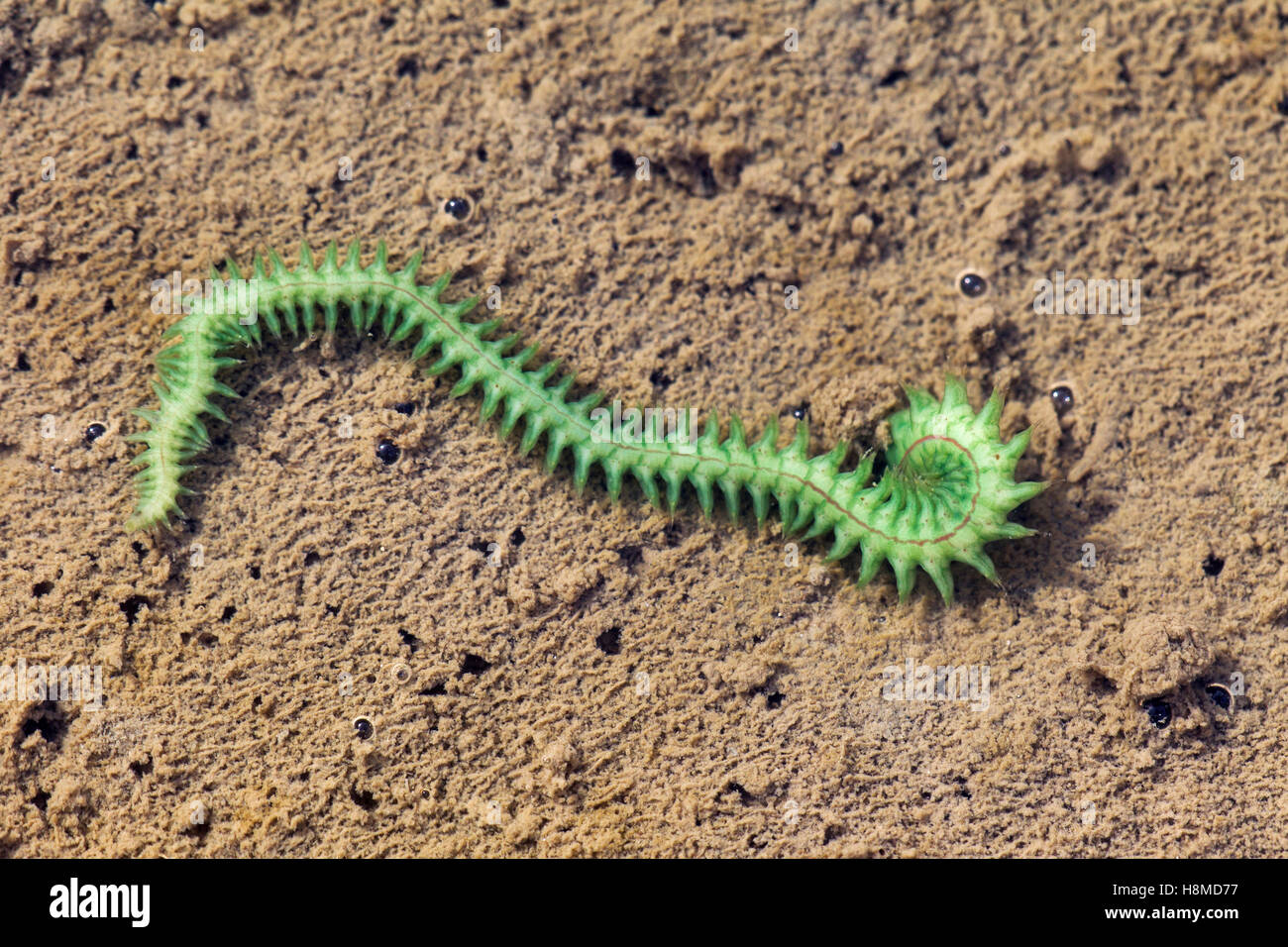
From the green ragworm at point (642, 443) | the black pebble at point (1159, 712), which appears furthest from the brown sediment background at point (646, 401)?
the green ragworm at point (642, 443)

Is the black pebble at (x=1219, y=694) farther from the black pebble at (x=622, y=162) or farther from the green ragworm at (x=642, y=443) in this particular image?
the black pebble at (x=622, y=162)

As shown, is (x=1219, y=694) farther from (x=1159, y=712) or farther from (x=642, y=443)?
(x=642, y=443)

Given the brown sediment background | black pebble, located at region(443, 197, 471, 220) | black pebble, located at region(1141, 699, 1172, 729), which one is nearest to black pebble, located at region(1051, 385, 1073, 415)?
the brown sediment background

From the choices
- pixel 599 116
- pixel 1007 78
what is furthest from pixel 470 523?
pixel 1007 78

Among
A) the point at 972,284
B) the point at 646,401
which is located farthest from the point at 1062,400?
the point at 646,401

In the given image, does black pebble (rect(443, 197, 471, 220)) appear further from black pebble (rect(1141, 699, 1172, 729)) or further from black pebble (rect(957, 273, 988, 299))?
black pebble (rect(1141, 699, 1172, 729))

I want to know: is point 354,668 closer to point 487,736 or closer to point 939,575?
point 487,736
